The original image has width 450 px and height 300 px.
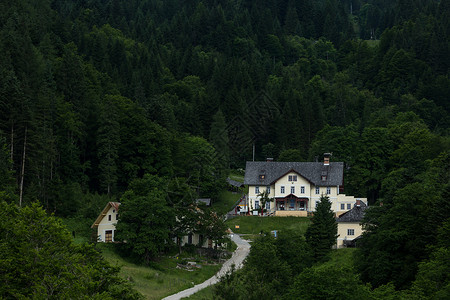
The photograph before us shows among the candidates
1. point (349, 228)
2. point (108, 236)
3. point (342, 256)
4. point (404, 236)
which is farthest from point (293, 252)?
point (108, 236)

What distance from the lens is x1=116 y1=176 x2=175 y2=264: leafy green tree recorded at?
62156 mm

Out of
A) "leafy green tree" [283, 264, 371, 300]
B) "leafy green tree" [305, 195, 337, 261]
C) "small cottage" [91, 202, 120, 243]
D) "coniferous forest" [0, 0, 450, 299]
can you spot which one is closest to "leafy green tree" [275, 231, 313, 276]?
"coniferous forest" [0, 0, 450, 299]

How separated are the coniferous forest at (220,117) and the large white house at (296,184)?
519 cm

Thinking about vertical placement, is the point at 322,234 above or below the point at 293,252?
above

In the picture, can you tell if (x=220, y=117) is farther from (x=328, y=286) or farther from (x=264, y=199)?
(x=328, y=286)

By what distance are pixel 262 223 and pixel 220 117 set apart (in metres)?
34.0

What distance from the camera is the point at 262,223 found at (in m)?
82.4

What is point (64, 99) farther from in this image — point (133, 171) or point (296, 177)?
point (296, 177)

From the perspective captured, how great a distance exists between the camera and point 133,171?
273 feet

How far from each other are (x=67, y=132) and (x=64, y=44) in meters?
40.1

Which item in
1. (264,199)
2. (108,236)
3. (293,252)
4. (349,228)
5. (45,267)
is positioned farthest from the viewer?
(264,199)

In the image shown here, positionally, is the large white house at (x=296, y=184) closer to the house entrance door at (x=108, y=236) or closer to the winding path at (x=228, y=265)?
the winding path at (x=228, y=265)

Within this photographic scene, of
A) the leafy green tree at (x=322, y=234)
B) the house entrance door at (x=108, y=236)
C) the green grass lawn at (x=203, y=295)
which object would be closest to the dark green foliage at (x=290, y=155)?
the leafy green tree at (x=322, y=234)

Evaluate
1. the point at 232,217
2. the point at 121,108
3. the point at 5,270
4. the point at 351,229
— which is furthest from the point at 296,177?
the point at 5,270
